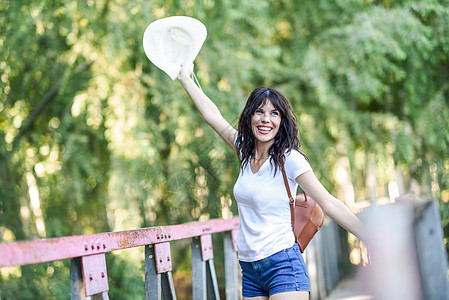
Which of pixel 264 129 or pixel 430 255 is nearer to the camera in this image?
pixel 430 255

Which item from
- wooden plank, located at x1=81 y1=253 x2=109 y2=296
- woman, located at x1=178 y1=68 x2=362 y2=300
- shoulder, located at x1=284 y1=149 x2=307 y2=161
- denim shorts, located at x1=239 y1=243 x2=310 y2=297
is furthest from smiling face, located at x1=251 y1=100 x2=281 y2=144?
wooden plank, located at x1=81 y1=253 x2=109 y2=296

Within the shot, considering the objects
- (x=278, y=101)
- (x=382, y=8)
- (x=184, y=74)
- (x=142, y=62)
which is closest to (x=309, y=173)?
(x=278, y=101)

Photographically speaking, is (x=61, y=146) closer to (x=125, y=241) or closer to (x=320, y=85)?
(x=320, y=85)

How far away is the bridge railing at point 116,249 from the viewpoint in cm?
155

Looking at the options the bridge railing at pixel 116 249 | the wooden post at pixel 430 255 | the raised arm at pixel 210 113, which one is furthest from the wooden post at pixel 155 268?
the wooden post at pixel 430 255

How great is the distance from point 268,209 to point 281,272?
246mm

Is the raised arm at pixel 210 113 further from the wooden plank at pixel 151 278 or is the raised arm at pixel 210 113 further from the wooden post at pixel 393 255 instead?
the wooden post at pixel 393 255

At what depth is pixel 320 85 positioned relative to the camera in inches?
243

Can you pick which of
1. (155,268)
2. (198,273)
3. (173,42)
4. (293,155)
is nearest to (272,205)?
(293,155)

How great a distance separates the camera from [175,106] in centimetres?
561

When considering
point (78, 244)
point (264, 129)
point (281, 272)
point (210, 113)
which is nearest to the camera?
point (78, 244)

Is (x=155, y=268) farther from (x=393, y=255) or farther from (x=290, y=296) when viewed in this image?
(x=393, y=255)

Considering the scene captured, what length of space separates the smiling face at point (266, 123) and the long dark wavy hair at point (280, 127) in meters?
0.02

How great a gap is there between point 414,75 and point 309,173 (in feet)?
15.1
